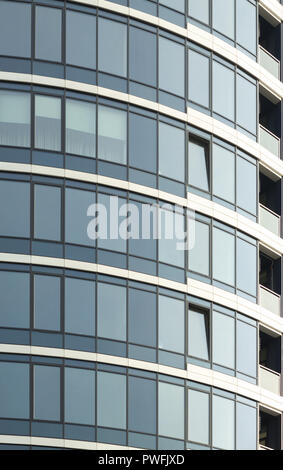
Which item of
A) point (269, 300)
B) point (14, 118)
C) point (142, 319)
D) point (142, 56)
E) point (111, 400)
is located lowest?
point (111, 400)

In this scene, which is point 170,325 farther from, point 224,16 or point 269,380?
point 224,16

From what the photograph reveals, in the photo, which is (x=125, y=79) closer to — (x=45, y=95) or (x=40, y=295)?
(x=45, y=95)

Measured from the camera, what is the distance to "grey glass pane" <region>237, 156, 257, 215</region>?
62469mm

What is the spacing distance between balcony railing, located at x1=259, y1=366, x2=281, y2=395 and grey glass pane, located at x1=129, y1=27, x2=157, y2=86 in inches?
444

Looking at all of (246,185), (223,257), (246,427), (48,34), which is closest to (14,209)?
(48,34)

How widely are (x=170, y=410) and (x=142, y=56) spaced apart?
1212 centimetres

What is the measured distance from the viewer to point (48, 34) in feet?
192

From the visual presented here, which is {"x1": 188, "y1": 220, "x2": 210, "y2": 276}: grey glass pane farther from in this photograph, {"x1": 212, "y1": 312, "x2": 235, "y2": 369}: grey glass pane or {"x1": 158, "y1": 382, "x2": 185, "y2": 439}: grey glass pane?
{"x1": 158, "y1": 382, "x2": 185, "y2": 439}: grey glass pane

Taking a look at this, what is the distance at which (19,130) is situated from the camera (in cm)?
5753

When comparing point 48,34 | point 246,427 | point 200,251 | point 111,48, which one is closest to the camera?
point 48,34

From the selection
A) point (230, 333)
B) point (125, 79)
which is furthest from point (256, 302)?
point (125, 79)

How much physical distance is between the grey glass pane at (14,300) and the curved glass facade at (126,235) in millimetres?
45
